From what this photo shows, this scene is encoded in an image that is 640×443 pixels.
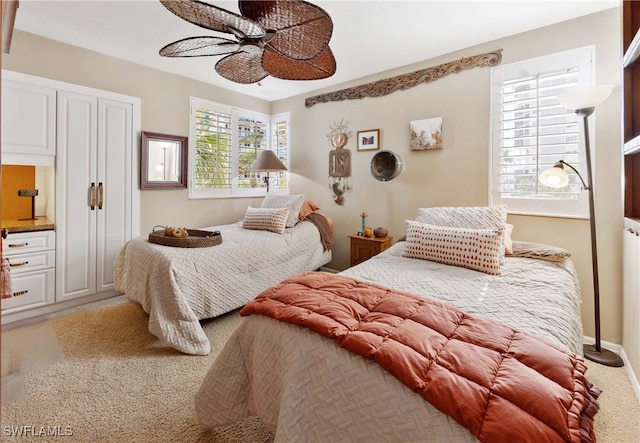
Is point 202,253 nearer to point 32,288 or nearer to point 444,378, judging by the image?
point 32,288

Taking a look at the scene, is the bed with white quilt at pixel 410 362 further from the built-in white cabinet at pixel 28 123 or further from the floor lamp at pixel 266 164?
the built-in white cabinet at pixel 28 123

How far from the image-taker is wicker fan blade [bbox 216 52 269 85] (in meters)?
2.29

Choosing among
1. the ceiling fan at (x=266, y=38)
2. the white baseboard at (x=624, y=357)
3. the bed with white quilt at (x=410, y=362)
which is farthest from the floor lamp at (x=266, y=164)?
the white baseboard at (x=624, y=357)

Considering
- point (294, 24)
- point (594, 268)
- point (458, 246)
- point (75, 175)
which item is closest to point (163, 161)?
point (75, 175)

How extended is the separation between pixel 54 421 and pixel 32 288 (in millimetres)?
1811

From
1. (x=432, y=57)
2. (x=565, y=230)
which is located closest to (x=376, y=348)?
(x=565, y=230)

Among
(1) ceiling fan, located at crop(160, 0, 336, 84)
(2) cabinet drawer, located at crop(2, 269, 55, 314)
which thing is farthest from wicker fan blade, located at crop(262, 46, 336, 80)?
(2) cabinet drawer, located at crop(2, 269, 55, 314)

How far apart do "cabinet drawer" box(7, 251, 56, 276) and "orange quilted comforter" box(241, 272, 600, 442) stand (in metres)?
2.62

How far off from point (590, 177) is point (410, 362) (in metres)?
2.23

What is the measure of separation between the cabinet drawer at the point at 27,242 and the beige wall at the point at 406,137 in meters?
0.91

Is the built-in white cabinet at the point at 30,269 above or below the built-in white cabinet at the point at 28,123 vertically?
below

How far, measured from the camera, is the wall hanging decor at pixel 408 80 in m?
3.08

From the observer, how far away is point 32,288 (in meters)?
3.01

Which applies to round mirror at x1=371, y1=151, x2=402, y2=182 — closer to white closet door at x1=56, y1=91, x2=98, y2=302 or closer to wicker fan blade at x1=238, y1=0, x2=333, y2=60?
wicker fan blade at x1=238, y1=0, x2=333, y2=60
